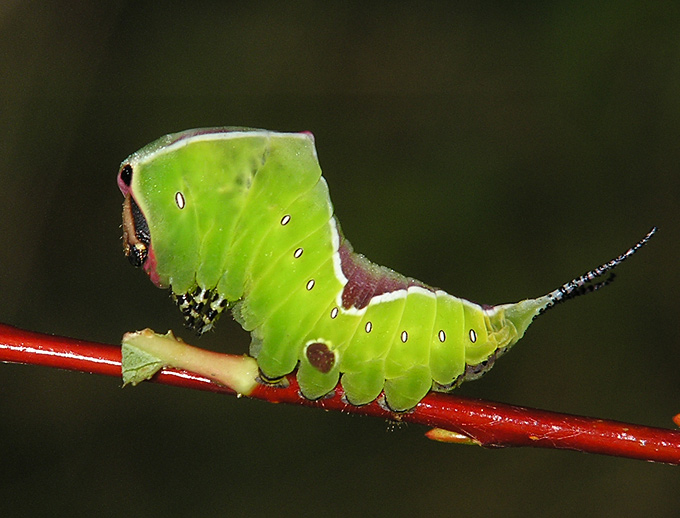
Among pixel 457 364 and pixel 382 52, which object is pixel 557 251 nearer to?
pixel 382 52

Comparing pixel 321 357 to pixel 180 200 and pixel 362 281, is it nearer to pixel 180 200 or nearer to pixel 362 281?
pixel 362 281

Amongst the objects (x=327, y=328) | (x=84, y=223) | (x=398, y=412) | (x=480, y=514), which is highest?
(x=327, y=328)

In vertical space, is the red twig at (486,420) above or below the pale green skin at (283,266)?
below

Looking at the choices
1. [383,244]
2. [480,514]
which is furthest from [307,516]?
[383,244]

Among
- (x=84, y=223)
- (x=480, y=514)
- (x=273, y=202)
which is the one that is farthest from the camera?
(x=84, y=223)

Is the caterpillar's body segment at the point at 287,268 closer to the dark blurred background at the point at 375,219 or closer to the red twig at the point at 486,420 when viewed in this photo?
the red twig at the point at 486,420

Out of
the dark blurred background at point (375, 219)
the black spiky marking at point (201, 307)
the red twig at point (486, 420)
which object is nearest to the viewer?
the red twig at point (486, 420)

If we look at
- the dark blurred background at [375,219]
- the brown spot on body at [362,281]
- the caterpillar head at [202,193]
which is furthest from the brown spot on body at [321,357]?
the dark blurred background at [375,219]

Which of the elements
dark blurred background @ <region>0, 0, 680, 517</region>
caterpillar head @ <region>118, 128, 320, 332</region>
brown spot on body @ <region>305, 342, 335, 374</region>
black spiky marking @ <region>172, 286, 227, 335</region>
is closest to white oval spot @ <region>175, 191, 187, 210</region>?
caterpillar head @ <region>118, 128, 320, 332</region>
